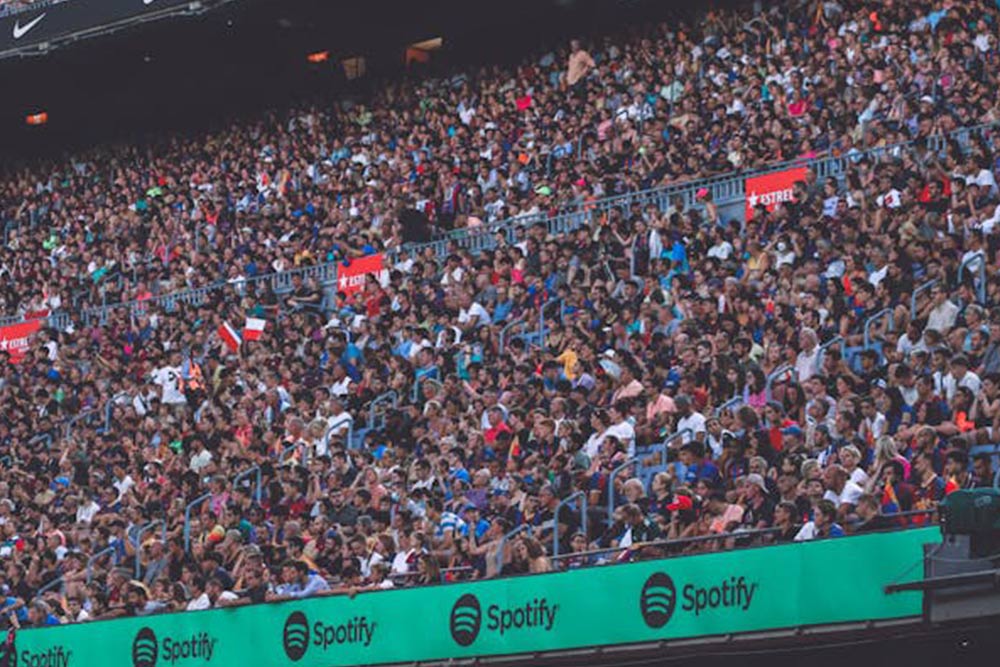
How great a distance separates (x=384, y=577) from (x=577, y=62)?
1167 centimetres

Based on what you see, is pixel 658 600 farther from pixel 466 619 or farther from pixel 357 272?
pixel 357 272

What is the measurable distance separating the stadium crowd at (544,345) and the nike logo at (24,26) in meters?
3.92

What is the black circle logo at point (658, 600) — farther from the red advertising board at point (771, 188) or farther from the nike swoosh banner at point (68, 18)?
the nike swoosh banner at point (68, 18)

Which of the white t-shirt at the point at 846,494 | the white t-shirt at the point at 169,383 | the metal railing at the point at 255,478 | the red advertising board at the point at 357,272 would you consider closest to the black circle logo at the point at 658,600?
the white t-shirt at the point at 846,494

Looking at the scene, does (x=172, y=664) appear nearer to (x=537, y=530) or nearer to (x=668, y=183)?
(x=537, y=530)

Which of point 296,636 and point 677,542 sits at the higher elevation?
point 677,542

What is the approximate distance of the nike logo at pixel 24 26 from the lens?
119 ft

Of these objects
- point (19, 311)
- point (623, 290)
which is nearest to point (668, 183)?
point (623, 290)

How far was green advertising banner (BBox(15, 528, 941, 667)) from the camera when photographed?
55.8ft

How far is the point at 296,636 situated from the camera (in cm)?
2100

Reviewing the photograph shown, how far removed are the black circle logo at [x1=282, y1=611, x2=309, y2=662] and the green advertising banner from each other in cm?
1

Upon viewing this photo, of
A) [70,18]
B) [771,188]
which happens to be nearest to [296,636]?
[771,188]

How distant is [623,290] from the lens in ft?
78.5

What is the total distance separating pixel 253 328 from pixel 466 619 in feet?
31.5
